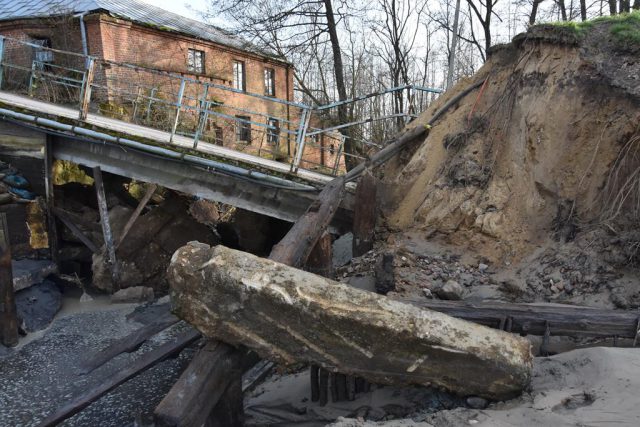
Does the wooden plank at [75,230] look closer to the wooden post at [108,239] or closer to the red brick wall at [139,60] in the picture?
the wooden post at [108,239]

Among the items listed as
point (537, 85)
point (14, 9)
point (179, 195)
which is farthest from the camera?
point (14, 9)

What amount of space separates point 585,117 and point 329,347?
464cm

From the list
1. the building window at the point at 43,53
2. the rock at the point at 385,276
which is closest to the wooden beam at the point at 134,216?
the rock at the point at 385,276

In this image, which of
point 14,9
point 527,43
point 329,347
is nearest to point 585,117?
point 527,43

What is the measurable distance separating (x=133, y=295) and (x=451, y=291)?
5.76 m

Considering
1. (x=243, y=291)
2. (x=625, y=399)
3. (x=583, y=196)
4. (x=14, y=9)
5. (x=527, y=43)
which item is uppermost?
(x=14, y=9)

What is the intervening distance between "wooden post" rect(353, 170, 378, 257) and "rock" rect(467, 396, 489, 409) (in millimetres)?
3792

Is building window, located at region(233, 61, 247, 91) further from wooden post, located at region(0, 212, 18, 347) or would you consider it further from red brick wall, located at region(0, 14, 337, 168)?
wooden post, located at region(0, 212, 18, 347)

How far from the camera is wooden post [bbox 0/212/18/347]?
6.66 meters

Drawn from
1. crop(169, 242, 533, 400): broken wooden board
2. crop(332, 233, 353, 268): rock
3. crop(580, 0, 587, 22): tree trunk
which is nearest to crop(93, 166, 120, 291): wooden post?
crop(332, 233, 353, 268): rock

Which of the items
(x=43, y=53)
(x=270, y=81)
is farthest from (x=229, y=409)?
(x=270, y=81)

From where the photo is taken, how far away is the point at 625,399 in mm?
2852

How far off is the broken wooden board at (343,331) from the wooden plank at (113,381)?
2.68ft

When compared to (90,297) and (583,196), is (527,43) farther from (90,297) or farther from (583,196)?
(90,297)
